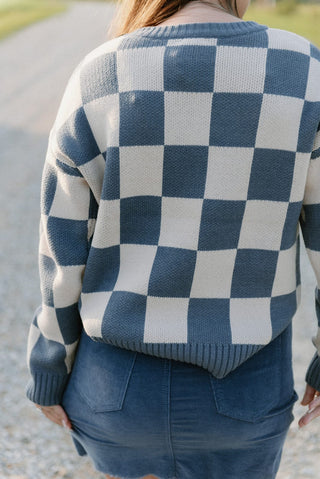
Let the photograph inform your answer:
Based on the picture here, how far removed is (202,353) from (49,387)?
41 centimetres

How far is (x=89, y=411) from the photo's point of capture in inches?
47.6

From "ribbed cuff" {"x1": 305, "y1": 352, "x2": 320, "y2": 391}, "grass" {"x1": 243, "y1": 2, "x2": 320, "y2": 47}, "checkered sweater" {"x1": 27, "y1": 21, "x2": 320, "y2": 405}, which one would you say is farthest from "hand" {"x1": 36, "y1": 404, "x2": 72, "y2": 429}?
"grass" {"x1": 243, "y1": 2, "x2": 320, "y2": 47}

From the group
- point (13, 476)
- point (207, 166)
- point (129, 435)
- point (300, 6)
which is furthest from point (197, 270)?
point (300, 6)

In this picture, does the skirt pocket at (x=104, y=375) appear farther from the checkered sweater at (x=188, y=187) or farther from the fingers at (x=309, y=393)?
the fingers at (x=309, y=393)

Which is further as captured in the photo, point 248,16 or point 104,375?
point 248,16

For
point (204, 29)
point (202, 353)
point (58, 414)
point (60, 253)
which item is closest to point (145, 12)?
point (204, 29)

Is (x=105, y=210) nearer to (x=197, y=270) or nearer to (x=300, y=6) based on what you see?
(x=197, y=270)

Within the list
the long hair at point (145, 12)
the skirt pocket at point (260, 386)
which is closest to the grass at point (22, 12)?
the long hair at point (145, 12)

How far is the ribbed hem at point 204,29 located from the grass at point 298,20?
38.3 ft

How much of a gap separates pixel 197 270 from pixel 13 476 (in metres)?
1.59

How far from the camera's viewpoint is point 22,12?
17984mm

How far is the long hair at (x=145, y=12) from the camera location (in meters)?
1.12

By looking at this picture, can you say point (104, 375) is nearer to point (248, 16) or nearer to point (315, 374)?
point (315, 374)

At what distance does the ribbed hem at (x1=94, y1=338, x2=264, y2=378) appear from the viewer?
3.66 feet
